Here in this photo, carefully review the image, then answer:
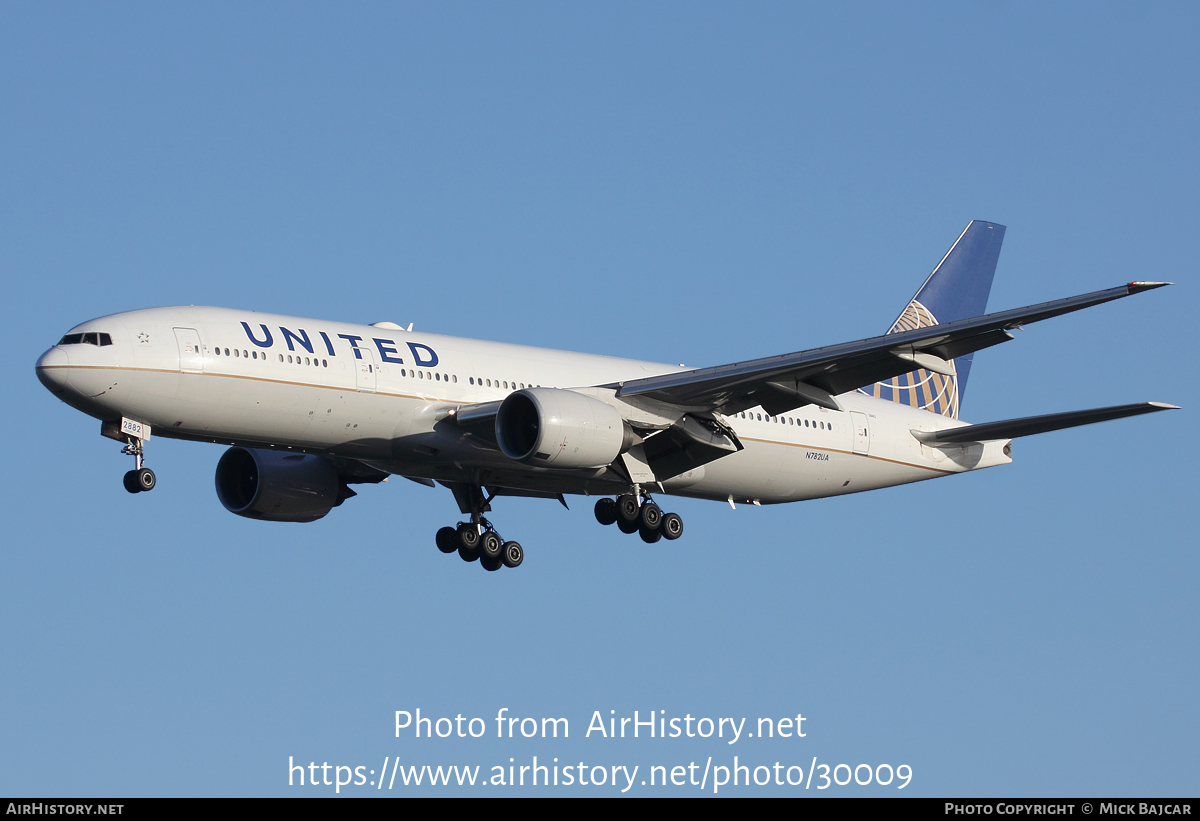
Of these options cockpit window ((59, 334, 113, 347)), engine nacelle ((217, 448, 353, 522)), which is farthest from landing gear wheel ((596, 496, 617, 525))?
cockpit window ((59, 334, 113, 347))

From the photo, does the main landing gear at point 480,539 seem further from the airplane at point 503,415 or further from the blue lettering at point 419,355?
the blue lettering at point 419,355

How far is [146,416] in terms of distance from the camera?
3216cm

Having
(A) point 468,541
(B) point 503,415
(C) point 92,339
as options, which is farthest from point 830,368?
(C) point 92,339

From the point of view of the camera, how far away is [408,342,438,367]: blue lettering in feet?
115

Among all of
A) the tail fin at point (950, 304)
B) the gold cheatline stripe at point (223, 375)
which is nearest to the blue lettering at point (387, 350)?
the gold cheatline stripe at point (223, 375)

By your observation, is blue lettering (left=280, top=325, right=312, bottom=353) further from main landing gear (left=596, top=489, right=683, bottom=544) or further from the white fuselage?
main landing gear (left=596, top=489, right=683, bottom=544)

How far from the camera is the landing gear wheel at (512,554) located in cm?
3972

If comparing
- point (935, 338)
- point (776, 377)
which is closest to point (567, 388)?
point (776, 377)

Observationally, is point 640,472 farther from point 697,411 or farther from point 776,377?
point 776,377

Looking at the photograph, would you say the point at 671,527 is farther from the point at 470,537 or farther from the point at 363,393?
the point at 363,393

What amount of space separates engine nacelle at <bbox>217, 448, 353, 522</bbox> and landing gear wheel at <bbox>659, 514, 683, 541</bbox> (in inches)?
342

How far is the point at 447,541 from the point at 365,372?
7.55 metres

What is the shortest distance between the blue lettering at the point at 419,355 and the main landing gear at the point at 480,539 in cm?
514

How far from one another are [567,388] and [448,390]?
3400 mm
